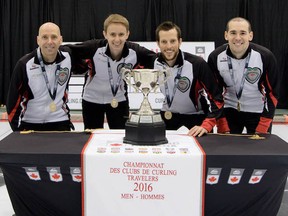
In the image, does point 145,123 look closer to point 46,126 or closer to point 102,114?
point 46,126

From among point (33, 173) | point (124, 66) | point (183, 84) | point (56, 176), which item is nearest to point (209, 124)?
point (183, 84)

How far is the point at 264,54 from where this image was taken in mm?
3158

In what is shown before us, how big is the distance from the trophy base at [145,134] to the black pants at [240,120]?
116 centimetres

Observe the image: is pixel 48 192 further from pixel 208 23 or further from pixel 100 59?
pixel 208 23

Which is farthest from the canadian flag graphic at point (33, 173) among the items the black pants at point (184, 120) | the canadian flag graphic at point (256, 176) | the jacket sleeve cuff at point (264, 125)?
the jacket sleeve cuff at point (264, 125)

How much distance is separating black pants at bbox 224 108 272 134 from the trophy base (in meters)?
1.16

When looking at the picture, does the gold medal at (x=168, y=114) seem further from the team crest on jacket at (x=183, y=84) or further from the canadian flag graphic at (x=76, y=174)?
the canadian flag graphic at (x=76, y=174)

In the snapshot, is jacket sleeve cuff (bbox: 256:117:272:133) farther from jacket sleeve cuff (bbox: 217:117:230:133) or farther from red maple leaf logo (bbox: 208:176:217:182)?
red maple leaf logo (bbox: 208:176:217:182)

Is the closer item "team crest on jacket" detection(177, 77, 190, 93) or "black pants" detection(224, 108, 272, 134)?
"team crest on jacket" detection(177, 77, 190, 93)

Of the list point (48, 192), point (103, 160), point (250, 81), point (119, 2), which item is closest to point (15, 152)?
point (48, 192)

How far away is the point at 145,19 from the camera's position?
303 inches

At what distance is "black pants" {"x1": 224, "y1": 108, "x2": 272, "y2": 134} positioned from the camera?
3.36 m

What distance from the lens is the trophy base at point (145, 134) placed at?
2.37 m

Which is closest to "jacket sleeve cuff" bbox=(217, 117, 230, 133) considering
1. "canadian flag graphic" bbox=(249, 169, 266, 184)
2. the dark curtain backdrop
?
"canadian flag graphic" bbox=(249, 169, 266, 184)
